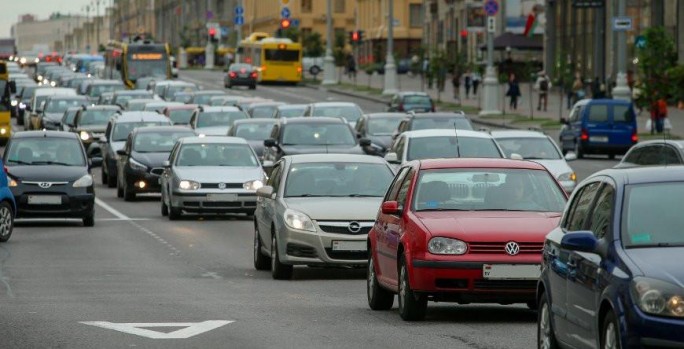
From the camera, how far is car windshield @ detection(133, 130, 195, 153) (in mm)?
37500

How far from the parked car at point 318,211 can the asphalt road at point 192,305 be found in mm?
312

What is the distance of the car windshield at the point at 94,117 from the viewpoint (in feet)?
170

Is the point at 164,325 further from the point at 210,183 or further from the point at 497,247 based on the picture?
the point at 210,183

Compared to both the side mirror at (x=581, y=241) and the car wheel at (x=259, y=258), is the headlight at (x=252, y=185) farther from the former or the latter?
the side mirror at (x=581, y=241)

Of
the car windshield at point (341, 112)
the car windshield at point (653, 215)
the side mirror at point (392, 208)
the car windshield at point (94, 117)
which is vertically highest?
the car windshield at point (653, 215)

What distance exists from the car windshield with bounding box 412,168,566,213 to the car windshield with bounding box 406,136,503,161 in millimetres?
14146

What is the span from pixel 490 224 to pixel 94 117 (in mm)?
38518

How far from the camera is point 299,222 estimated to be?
63.8 ft

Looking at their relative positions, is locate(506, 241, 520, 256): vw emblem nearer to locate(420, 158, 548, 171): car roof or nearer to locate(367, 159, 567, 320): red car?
locate(367, 159, 567, 320): red car

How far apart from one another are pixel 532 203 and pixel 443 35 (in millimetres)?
115894

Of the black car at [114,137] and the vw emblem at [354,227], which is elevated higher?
the vw emblem at [354,227]

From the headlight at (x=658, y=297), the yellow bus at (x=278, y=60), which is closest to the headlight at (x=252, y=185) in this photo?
the headlight at (x=658, y=297)

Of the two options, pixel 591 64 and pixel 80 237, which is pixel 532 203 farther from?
pixel 591 64

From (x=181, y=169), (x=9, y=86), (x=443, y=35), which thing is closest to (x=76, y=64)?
(x=443, y=35)
